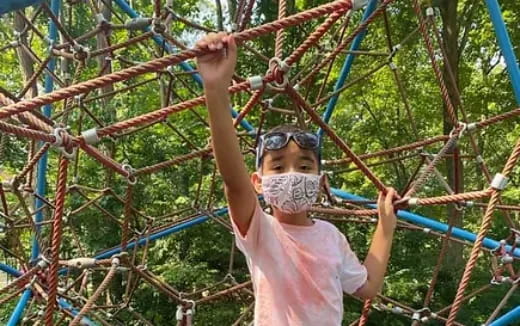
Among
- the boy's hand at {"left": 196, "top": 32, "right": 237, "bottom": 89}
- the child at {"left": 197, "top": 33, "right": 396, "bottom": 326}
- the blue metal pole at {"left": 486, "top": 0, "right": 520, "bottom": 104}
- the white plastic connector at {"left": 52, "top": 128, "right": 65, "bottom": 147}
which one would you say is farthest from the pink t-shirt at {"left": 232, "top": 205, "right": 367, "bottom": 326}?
the blue metal pole at {"left": 486, "top": 0, "right": 520, "bottom": 104}

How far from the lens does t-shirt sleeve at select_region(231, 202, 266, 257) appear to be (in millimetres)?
1040

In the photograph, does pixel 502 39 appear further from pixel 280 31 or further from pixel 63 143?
pixel 63 143

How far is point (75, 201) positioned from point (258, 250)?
428 centimetres

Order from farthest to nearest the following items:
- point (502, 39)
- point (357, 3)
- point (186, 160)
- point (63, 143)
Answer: point (186, 160) < point (502, 39) < point (357, 3) < point (63, 143)

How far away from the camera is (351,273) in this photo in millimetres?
1157

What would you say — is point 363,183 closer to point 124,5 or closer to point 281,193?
point 124,5

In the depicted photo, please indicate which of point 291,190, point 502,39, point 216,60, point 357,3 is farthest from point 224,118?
point 502,39

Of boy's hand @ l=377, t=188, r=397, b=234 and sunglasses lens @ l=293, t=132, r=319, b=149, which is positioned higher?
sunglasses lens @ l=293, t=132, r=319, b=149

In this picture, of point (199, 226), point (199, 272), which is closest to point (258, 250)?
point (199, 272)

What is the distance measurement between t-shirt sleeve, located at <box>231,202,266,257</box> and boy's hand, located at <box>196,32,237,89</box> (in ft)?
0.74

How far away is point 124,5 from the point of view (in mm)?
2826

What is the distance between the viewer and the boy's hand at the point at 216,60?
91 cm

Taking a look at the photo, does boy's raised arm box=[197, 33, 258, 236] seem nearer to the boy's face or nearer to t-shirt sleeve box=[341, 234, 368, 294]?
the boy's face

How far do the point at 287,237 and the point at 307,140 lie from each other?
0.17m
